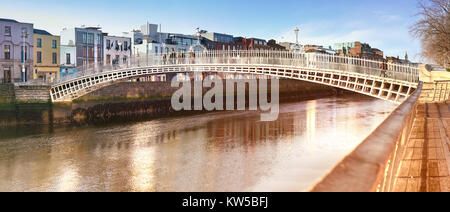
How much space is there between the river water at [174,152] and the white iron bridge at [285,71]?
216 cm

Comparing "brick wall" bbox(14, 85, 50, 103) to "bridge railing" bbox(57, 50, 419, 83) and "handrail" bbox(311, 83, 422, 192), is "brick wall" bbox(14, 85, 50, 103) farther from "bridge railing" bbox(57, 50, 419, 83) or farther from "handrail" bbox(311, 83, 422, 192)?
"handrail" bbox(311, 83, 422, 192)

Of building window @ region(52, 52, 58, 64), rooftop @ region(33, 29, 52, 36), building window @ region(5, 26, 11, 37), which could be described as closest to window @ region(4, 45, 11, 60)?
building window @ region(5, 26, 11, 37)

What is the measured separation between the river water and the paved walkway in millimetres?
1639

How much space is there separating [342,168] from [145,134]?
695 inches

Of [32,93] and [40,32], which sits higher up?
[40,32]

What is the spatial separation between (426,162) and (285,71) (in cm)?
1778

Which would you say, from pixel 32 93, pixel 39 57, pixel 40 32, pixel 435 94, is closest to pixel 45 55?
pixel 39 57

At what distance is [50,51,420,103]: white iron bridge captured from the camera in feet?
58.6

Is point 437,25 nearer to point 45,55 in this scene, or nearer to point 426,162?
point 426,162

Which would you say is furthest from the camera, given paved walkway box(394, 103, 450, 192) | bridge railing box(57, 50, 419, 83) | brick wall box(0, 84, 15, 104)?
brick wall box(0, 84, 15, 104)

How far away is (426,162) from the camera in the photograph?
3953 mm

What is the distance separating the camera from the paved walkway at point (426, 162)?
10.3 ft

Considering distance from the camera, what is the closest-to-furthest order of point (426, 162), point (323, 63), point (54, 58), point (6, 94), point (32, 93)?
point (426, 162) → point (323, 63) → point (6, 94) → point (32, 93) → point (54, 58)
